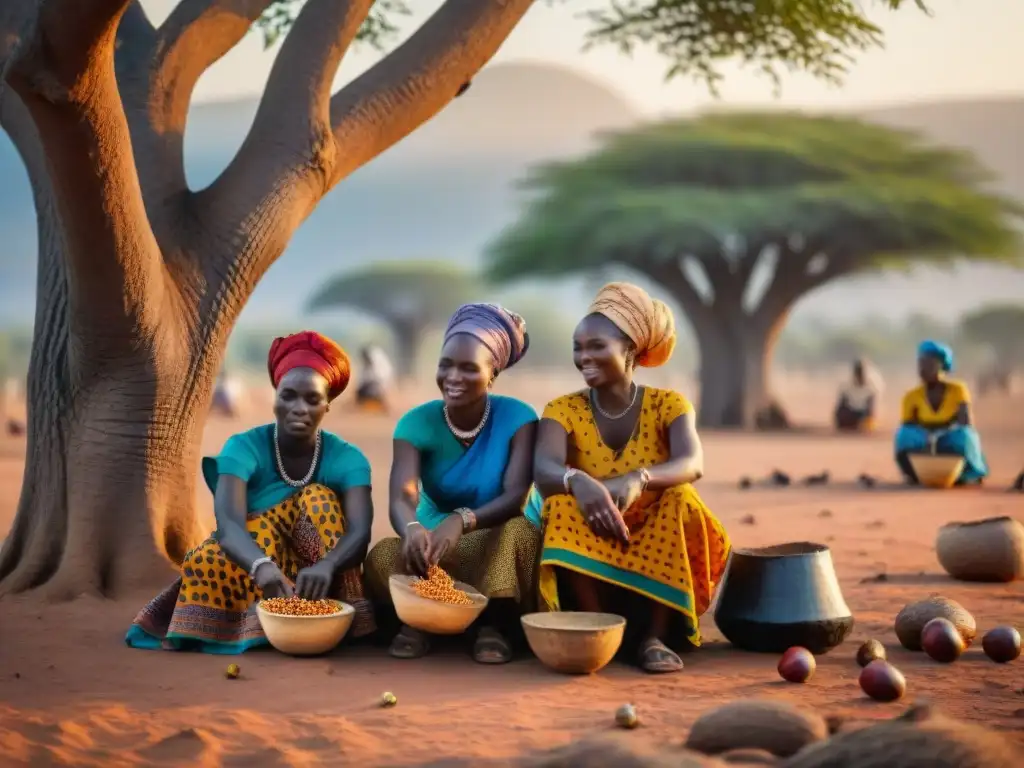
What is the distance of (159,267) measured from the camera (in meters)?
6.26

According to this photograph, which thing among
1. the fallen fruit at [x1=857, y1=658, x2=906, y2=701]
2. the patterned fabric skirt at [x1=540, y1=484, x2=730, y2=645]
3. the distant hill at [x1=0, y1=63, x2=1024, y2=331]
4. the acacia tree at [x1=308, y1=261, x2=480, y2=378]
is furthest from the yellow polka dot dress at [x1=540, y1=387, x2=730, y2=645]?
the distant hill at [x1=0, y1=63, x2=1024, y2=331]

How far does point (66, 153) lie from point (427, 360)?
9015 centimetres

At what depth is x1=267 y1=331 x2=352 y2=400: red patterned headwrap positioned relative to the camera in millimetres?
5562

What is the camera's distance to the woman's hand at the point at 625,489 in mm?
5062

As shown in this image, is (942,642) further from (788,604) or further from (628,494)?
(628,494)

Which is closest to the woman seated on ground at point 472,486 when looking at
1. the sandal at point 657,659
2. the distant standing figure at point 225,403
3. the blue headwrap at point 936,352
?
the sandal at point 657,659

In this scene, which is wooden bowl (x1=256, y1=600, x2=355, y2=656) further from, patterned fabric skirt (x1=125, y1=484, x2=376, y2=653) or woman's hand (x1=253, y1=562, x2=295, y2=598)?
patterned fabric skirt (x1=125, y1=484, x2=376, y2=653)

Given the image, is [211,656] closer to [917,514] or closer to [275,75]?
[275,75]

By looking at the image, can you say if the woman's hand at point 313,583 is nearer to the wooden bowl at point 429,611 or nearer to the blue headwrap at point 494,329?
the wooden bowl at point 429,611

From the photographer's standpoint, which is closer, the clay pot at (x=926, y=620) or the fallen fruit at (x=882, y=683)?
Answer: the fallen fruit at (x=882, y=683)

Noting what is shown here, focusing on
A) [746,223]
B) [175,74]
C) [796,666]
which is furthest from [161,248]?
[746,223]

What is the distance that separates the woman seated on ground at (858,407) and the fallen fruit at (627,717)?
63.7 feet

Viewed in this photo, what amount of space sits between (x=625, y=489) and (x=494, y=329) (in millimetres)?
933

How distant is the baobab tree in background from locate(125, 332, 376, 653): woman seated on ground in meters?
1.09
